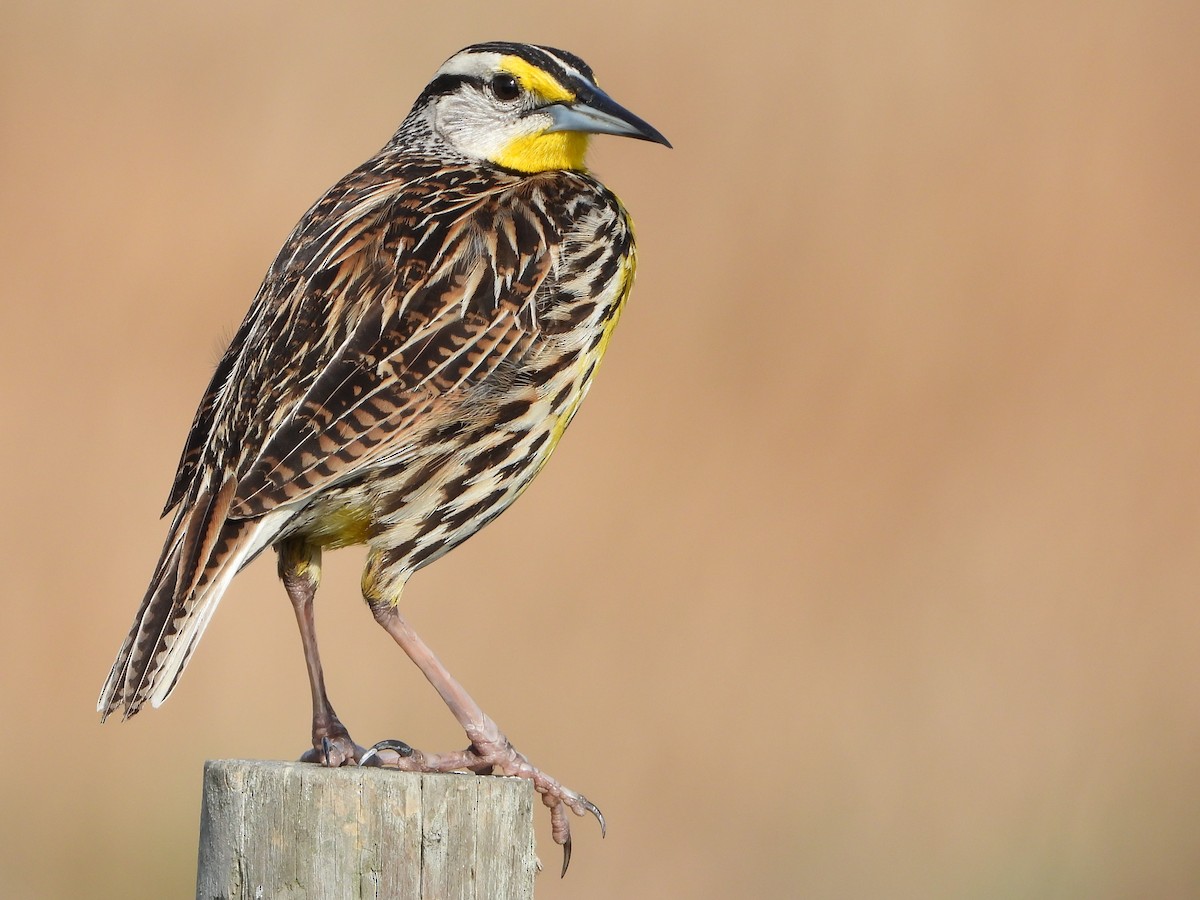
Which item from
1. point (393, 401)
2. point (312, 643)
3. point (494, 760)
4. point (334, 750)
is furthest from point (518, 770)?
point (393, 401)

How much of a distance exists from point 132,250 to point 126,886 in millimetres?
2281

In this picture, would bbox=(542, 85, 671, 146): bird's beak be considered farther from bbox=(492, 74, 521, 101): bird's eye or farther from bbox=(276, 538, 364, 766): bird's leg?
bbox=(276, 538, 364, 766): bird's leg

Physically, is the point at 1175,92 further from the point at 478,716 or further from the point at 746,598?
the point at 478,716

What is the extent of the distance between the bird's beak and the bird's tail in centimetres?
113

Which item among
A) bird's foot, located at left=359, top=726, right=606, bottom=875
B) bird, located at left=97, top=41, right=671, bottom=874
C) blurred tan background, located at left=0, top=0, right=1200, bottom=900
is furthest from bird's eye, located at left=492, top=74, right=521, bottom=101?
blurred tan background, located at left=0, top=0, right=1200, bottom=900

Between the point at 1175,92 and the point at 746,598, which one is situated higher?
the point at 1175,92

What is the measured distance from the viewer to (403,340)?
2.90 m

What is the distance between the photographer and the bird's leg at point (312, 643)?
3.08 meters

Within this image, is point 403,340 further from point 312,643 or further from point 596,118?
point 596,118

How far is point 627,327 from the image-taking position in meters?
6.28

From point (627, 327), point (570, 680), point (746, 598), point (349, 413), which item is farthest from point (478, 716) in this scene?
point (627, 327)

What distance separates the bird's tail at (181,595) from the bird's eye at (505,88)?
1.20 m

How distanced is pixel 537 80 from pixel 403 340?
0.92 m

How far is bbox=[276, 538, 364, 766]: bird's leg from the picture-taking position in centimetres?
308
